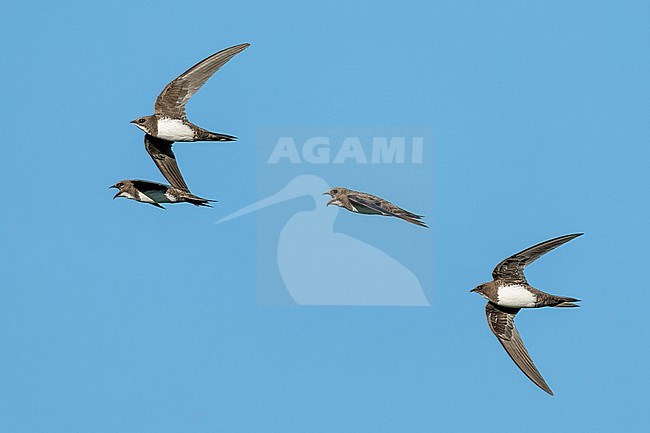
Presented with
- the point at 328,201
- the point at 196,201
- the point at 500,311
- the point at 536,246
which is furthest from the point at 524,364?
the point at 196,201

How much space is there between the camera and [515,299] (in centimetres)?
1459

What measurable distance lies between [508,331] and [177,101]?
4813 millimetres

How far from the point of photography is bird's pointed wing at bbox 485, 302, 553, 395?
49.6ft

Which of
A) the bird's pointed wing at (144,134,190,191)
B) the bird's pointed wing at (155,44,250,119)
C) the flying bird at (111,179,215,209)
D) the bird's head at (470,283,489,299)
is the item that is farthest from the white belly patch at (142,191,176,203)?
the bird's head at (470,283,489,299)

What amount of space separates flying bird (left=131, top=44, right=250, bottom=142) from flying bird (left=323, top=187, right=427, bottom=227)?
6.29 ft

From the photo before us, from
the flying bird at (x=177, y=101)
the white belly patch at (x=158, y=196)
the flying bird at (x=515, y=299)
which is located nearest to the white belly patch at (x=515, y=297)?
the flying bird at (x=515, y=299)

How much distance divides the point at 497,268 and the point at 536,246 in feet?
2.31

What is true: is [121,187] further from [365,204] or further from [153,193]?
[365,204]

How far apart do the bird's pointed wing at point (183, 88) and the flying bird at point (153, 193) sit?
89 cm

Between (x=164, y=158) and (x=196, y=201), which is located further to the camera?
(x=164, y=158)

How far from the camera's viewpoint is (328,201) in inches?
592

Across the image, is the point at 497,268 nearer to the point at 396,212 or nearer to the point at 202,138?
the point at 396,212

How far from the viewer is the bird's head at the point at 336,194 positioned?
14.9 metres

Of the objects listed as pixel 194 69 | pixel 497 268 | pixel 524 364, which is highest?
pixel 194 69
